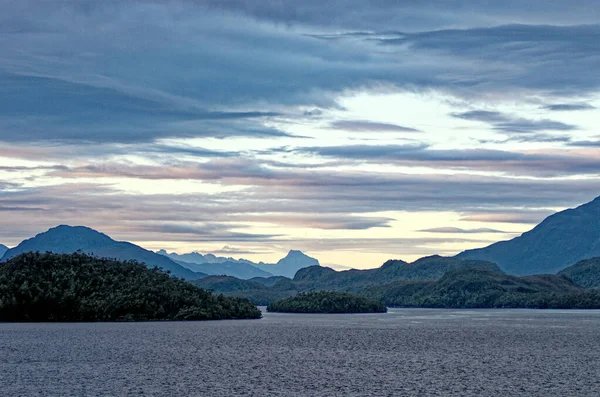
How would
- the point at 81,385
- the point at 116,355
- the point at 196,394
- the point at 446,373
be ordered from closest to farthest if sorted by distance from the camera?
the point at 196,394, the point at 81,385, the point at 446,373, the point at 116,355

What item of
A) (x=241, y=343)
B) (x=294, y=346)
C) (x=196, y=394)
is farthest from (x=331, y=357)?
(x=196, y=394)

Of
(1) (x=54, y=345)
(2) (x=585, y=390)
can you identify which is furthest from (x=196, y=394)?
(1) (x=54, y=345)

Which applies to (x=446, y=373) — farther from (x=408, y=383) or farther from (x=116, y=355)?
(x=116, y=355)

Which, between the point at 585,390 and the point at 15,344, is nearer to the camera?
the point at 585,390

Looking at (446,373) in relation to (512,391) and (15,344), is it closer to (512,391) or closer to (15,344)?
(512,391)

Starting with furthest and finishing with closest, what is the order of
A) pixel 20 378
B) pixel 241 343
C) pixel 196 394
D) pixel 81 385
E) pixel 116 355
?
pixel 241 343 < pixel 116 355 < pixel 20 378 < pixel 81 385 < pixel 196 394

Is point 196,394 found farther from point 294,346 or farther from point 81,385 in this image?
point 294,346

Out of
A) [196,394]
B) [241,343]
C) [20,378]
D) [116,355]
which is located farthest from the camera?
[241,343]

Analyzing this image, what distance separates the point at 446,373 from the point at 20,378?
57449 millimetres

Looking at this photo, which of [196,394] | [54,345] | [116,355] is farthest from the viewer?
[54,345]

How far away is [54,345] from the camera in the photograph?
16725cm

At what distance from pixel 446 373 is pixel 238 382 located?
30.7m

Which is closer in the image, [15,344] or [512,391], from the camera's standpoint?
[512,391]

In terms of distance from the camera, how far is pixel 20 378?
110m
